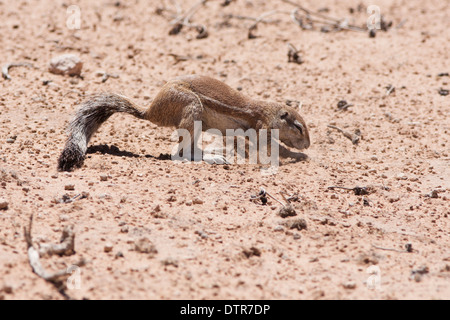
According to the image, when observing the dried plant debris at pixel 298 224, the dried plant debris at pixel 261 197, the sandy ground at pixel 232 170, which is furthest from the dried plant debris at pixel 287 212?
the dried plant debris at pixel 261 197

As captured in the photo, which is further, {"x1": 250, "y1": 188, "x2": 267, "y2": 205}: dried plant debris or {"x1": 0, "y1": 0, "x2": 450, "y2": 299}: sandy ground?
{"x1": 250, "y1": 188, "x2": 267, "y2": 205}: dried plant debris

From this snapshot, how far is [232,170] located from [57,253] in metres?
3.02

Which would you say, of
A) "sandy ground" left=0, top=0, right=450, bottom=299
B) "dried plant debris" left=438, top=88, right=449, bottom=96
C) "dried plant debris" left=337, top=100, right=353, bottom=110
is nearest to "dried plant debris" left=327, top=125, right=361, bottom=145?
"sandy ground" left=0, top=0, right=450, bottom=299

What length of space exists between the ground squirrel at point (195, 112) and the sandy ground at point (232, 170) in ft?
1.14

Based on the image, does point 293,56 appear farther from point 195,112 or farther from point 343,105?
point 195,112

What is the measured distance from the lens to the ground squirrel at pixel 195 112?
7090mm

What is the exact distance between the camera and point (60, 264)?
4.44m

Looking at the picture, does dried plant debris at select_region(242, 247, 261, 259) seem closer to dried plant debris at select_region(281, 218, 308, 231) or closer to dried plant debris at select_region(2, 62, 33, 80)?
dried plant debris at select_region(281, 218, 308, 231)

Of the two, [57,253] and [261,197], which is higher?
[261,197]

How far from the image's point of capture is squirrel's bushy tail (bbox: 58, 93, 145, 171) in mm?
6469

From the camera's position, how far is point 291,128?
7762mm

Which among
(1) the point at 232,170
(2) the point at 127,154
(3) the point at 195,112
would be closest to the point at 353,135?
(1) the point at 232,170

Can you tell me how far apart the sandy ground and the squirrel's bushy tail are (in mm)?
203
